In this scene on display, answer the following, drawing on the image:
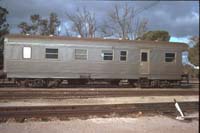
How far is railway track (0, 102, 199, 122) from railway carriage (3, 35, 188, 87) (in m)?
8.55

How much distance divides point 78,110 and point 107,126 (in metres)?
1.97

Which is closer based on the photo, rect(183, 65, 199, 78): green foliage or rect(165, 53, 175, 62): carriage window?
rect(165, 53, 175, 62): carriage window

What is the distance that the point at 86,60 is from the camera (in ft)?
69.7

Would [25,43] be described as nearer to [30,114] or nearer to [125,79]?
[125,79]

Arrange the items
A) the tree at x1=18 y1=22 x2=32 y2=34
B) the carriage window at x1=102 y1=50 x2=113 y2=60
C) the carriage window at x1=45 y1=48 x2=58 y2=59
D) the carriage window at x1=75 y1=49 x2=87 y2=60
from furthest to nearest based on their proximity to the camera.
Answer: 1. the tree at x1=18 y1=22 x2=32 y2=34
2. the carriage window at x1=102 y1=50 x2=113 y2=60
3. the carriage window at x1=75 y1=49 x2=87 y2=60
4. the carriage window at x1=45 y1=48 x2=58 y2=59

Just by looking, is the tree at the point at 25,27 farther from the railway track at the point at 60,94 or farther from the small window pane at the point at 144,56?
the railway track at the point at 60,94

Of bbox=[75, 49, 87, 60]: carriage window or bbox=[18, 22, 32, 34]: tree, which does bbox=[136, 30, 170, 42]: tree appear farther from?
bbox=[75, 49, 87, 60]: carriage window

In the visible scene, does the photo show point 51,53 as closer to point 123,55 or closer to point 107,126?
point 123,55

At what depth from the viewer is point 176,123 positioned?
11.0 meters

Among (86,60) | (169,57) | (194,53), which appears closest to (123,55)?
(86,60)

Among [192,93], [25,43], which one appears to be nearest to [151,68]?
[192,93]

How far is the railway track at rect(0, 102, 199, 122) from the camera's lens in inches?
434

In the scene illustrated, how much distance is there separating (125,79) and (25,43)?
6.44m

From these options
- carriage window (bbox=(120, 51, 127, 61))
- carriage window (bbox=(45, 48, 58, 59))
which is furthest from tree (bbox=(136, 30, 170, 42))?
carriage window (bbox=(45, 48, 58, 59))
